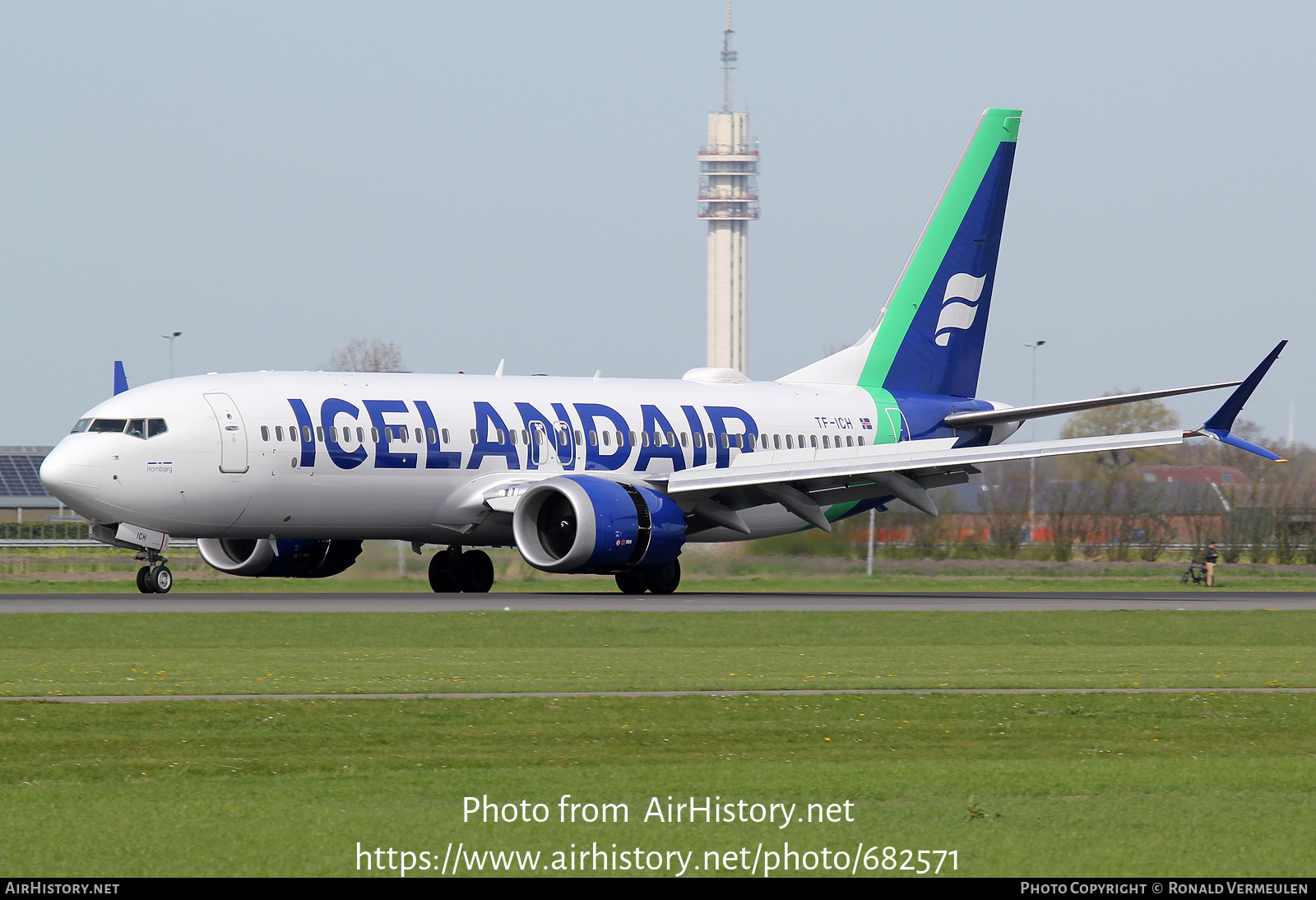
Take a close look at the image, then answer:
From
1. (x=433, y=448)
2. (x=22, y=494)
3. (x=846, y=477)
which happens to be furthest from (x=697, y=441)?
(x=22, y=494)

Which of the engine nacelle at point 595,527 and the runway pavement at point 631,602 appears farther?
the engine nacelle at point 595,527

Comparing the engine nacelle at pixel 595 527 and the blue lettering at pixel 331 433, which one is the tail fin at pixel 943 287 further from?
the blue lettering at pixel 331 433

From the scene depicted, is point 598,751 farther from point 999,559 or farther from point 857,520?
point 999,559

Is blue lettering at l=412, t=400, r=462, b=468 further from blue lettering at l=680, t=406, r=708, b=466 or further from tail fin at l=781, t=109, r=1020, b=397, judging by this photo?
tail fin at l=781, t=109, r=1020, b=397

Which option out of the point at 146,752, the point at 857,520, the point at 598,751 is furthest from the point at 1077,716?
the point at 857,520

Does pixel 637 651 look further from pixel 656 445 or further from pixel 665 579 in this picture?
pixel 656 445

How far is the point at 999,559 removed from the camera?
49469 mm

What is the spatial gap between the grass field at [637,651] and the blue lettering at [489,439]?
21.9ft

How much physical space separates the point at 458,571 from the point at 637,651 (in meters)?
15.4

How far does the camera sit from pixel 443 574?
121 ft

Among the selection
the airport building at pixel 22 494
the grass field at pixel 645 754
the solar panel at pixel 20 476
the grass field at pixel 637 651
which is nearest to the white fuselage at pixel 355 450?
the grass field at pixel 637 651

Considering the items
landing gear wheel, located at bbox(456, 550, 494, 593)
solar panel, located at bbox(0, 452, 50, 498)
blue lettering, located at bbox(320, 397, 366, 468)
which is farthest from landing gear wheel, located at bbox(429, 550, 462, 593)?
solar panel, located at bbox(0, 452, 50, 498)

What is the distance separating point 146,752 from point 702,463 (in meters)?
25.8

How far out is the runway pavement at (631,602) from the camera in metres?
29.2
